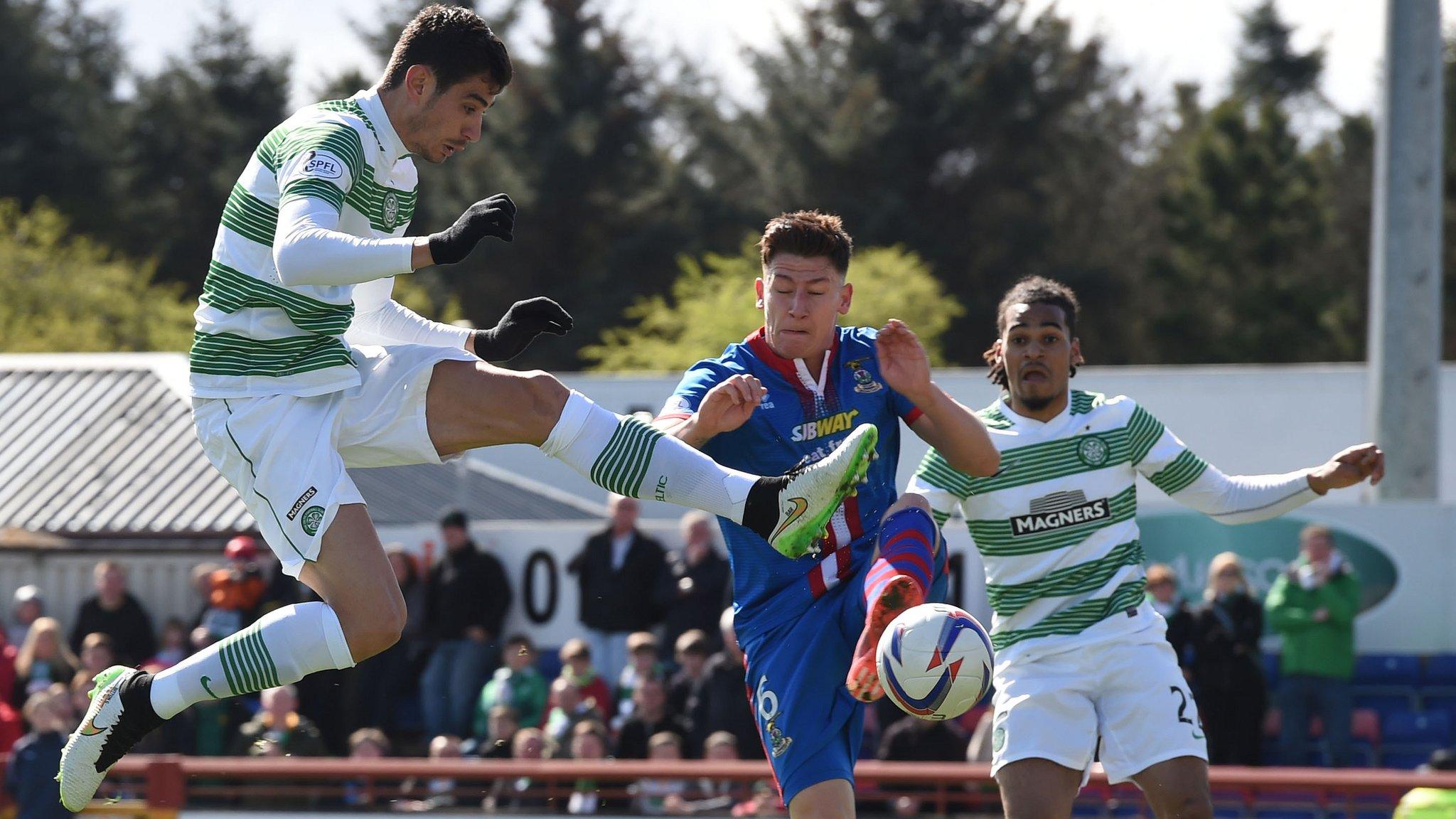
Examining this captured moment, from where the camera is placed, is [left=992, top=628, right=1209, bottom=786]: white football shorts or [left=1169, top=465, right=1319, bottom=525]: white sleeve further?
[left=1169, top=465, right=1319, bottom=525]: white sleeve

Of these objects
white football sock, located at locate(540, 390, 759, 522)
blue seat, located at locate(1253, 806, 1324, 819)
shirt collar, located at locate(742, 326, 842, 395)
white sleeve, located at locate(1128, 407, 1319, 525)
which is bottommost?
blue seat, located at locate(1253, 806, 1324, 819)

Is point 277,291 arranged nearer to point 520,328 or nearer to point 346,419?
point 346,419

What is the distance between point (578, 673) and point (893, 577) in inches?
250

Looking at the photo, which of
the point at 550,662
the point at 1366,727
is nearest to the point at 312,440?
the point at 550,662

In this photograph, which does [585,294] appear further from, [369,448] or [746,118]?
[369,448]

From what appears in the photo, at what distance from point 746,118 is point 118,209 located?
14698 millimetres

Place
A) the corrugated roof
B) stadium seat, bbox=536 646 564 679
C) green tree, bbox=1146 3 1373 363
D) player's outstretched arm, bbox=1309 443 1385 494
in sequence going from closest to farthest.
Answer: player's outstretched arm, bbox=1309 443 1385 494 < stadium seat, bbox=536 646 564 679 < the corrugated roof < green tree, bbox=1146 3 1373 363

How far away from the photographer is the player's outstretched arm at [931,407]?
5281 mm

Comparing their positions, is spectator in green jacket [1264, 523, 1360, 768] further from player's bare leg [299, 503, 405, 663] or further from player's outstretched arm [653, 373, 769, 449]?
player's bare leg [299, 503, 405, 663]

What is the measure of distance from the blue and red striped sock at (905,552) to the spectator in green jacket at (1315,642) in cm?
617

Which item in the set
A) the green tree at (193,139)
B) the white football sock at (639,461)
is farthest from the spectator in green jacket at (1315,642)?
the green tree at (193,139)

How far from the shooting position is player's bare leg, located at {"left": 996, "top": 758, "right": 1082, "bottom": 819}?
588 cm

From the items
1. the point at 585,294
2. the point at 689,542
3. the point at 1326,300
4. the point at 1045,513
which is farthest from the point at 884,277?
the point at 1045,513

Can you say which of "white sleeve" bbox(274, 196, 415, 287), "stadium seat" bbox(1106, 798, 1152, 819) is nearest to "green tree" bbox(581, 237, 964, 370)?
"stadium seat" bbox(1106, 798, 1152, 819)
